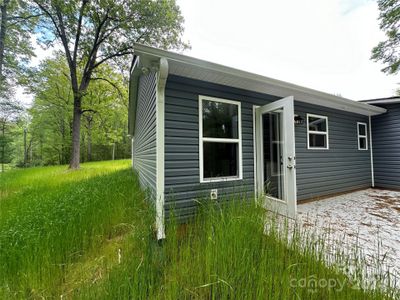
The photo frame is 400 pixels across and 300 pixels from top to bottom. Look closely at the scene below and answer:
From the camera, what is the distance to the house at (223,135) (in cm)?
285

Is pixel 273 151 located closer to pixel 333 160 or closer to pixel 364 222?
pixel 364 222

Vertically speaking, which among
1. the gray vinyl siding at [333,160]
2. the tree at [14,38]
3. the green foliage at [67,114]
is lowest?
the gray vinyl siding at [333,160]

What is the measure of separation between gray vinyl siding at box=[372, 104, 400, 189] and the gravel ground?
1039mm

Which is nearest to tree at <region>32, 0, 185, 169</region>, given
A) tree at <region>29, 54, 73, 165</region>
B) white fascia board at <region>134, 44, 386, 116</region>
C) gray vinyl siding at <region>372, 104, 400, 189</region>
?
tree at <region>29, 54, 73, 165</region>

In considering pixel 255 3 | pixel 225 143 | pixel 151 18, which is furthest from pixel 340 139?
pixel 151 18

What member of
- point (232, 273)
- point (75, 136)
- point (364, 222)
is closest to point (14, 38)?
point (75, 136)

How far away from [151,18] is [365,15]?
9939 millimetres

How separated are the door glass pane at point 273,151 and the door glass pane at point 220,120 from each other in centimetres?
74

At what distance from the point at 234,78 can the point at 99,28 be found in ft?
33.9

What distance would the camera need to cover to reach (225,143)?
11.5ft

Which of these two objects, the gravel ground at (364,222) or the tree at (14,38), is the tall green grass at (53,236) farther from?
the tree at (14,38)

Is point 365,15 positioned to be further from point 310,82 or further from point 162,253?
point 310,82

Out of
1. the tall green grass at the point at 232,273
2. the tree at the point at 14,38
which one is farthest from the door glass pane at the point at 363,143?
the tree at the point at 14,38

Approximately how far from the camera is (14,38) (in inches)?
402
